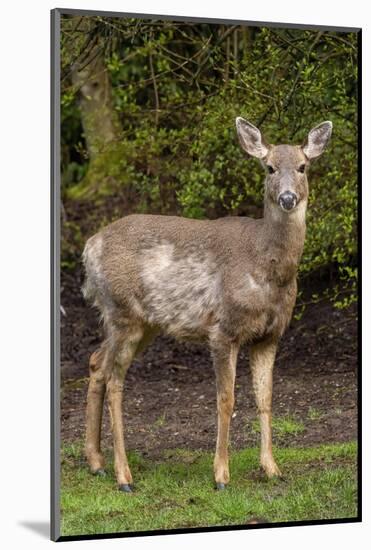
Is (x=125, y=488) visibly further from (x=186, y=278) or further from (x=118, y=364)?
(x=186, y=278)

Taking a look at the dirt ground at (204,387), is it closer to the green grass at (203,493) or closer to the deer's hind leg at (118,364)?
the green grass at (203,493)

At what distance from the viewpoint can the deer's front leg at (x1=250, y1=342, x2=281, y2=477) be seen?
820 centimetres

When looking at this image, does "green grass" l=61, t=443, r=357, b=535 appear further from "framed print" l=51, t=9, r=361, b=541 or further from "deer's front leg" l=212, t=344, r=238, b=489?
"deer's front leg" l=212, t=344, r=238, b=489

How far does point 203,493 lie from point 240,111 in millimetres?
2763

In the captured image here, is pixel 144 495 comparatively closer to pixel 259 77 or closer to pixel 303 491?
pixel 303 491

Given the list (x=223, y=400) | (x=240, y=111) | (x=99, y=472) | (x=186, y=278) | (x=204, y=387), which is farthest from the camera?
(x=204, y=387)

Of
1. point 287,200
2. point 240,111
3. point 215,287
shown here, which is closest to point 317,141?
point 287,200

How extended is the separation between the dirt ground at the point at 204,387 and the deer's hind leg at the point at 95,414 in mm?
663

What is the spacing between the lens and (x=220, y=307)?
8016 millimetres

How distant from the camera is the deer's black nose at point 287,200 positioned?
25.3 ft

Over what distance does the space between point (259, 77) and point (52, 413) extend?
3.17 meters

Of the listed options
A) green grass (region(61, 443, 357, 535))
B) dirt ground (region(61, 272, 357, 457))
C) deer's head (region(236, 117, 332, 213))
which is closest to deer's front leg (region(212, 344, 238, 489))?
green grass (region(61, 443, 357, 535))

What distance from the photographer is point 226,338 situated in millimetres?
7973

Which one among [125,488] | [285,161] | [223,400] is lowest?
[125,488]
